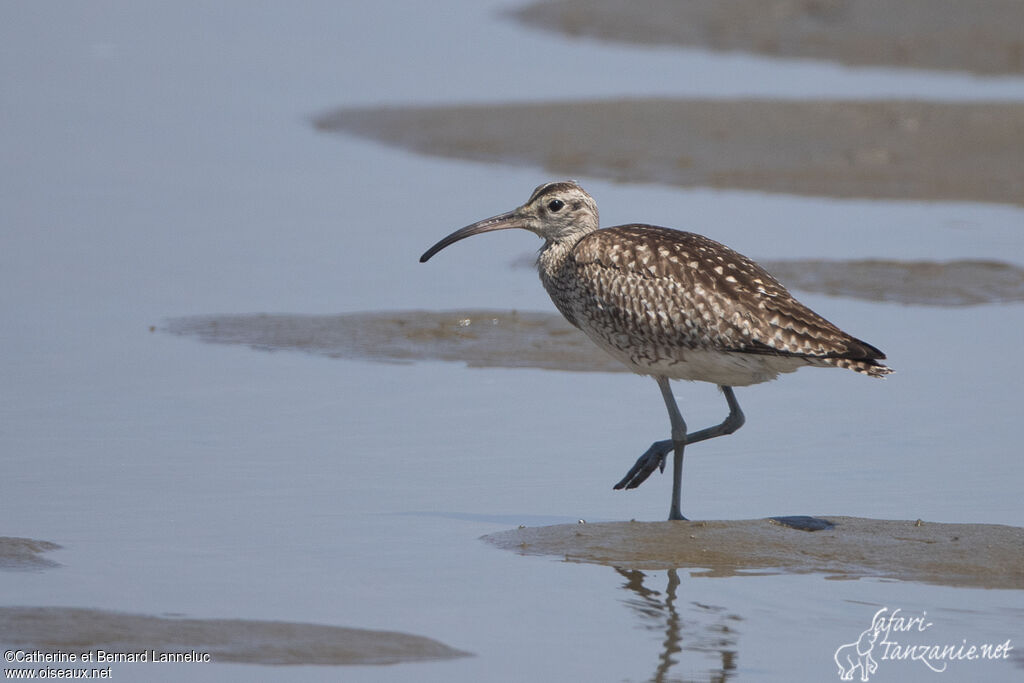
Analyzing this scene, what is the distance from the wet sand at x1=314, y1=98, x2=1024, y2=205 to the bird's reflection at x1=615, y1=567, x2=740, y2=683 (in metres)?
11.0

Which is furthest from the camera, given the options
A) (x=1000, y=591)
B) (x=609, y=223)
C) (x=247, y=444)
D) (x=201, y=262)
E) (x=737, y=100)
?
(x=737, y=100)

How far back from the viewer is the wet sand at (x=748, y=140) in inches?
780

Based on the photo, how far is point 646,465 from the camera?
10156 millimetres

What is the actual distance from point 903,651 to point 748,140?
1341cm

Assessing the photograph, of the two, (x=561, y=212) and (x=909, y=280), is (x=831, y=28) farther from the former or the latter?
(x=561, y=212)

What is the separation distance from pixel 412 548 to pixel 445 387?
3.44 metres

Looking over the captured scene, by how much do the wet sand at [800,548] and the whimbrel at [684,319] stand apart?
0.45 metres

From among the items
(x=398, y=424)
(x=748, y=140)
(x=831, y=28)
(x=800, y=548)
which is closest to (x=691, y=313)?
(x=800, y=548)

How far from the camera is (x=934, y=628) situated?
8367 millimetres

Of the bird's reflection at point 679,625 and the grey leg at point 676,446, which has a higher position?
the grey leg at point 676,446

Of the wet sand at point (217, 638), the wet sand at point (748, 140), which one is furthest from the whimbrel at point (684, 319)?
the wet sand at point (748, 140)

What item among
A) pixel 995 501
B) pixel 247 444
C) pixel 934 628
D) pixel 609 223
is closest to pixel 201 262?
pixel 609 223

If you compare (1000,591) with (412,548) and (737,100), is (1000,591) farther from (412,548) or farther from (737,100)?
(737,100)

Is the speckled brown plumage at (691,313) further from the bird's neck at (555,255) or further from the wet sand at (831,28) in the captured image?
the wet sand at (831,28)
